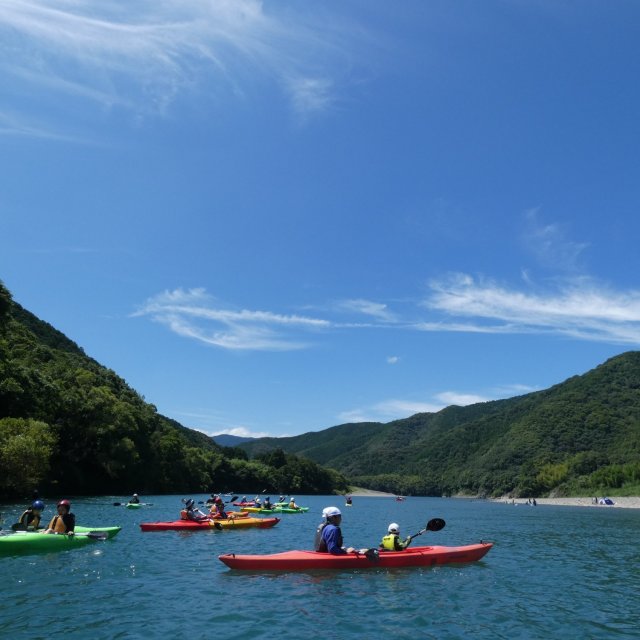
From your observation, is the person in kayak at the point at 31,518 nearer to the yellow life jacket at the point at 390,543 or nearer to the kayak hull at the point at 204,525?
the kayak hull at the point at 204,525

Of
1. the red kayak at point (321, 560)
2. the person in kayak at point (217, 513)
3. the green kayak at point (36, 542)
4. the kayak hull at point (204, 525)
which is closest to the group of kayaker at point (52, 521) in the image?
the green kayak at point (36, 542)

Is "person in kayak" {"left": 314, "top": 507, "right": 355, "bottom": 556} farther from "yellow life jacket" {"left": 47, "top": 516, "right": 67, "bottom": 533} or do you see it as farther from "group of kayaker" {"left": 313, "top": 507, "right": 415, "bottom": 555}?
"yellow life jacket" {"left": 47, "top": 516, "right": 67, "bottom": 533}

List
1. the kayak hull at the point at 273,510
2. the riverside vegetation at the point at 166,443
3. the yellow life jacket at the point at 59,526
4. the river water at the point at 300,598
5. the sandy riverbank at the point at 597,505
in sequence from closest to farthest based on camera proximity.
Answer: the river water at the point at 300,598 → the yellow life jacket at the point at 59,526 → the kayak hull at the point at 273,510 → the riverside vegetation at the point at 166,443 → the sandy riverbank at the point at 597,505

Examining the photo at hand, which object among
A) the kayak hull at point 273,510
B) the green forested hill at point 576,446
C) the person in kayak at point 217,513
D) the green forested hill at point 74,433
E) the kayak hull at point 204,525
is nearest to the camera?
the kayak hull at point 204,525

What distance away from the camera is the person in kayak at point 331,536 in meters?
17.1

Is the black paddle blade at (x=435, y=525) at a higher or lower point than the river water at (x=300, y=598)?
higher

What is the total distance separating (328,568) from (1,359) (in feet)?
149

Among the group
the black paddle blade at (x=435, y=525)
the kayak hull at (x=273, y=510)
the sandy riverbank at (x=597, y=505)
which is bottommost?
the sandy riverbank at (x=597, y=505)

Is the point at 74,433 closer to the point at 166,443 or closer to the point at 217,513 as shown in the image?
the point at 166,443

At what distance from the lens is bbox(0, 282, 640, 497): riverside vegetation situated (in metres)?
52.6

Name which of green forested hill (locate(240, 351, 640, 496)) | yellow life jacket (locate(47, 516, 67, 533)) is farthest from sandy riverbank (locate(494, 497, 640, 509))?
yellow life jacket (locate(47, 516, 67, 533))

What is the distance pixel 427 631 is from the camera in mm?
11555

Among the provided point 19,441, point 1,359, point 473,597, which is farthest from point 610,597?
point 1,359

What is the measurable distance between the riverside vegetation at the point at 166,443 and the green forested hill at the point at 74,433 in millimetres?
145
